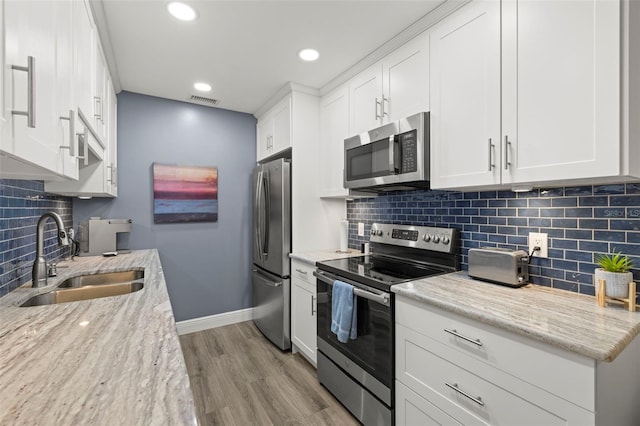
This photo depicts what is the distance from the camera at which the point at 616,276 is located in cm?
118

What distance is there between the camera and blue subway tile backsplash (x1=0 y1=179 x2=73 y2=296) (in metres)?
1.36

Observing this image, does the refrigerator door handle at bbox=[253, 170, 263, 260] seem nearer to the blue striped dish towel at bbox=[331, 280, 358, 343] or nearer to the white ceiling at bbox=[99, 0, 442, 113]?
the white ceiling at bbox=[99, 0, 442, 113]

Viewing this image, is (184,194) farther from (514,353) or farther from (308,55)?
(514,353)

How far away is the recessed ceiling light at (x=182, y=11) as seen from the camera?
1.69 m

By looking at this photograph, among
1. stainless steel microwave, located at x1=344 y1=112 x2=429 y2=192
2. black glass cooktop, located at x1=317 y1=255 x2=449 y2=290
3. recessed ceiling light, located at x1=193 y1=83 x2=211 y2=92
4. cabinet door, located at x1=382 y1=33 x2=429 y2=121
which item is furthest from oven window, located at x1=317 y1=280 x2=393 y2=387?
recessed ceiling light, located at x1=193 y1=83 x2=211 y2=92

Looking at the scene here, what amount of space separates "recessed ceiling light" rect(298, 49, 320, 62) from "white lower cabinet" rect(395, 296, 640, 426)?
6.01 feet

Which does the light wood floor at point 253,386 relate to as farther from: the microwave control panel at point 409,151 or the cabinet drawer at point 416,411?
the microwave control panel at point 409,151

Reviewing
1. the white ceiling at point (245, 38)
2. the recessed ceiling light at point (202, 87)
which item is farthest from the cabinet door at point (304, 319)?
the recessed ceiling light at point (202, 87)

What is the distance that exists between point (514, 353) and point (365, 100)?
1867 mm

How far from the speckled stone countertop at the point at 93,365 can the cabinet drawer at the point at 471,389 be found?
1095mm

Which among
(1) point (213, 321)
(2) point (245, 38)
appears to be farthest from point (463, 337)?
(1) point (213, 321)

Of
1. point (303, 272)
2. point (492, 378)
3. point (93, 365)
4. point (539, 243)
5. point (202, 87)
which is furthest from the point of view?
point (202, 87)

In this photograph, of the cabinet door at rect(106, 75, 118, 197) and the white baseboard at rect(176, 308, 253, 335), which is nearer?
the cabinet door at rect(106, 75, 118, 197)

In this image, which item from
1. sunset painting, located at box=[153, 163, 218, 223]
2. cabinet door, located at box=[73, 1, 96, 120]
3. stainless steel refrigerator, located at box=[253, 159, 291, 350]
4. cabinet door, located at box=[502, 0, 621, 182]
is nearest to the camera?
cabinet door, located at box=[502, 0, 621, 182]
